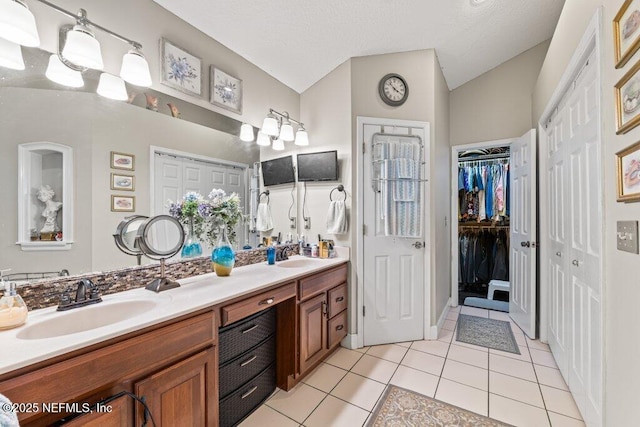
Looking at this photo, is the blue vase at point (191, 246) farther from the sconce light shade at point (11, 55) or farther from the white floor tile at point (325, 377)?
the white floor tile at point (325, 377)

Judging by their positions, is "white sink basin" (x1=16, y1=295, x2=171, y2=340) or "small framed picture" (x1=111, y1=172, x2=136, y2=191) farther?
"small framed picture" (x1=111, y1=172, x2=136, y2=191)

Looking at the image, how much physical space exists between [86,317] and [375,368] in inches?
77.1

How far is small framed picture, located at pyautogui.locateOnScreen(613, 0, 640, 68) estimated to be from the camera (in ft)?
3.01

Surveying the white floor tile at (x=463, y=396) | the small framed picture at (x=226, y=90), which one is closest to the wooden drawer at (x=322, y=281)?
the white floor tile at (x=463, y=396)

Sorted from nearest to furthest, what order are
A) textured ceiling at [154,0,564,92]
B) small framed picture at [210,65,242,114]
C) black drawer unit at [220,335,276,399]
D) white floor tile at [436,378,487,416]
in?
black drawer unit at [220,335,276,399] → white floor tile at [436,378,487,416] → textured ceiling at [154,0,564,92] → small framed picture at [210,65,242,114]

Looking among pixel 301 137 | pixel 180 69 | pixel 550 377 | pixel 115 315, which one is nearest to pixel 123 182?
pixel 115 315

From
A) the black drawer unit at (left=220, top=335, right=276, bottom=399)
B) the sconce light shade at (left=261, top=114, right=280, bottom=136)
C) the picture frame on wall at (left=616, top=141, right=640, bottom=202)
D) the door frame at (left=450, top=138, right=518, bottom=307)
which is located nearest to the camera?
the picture frame on wall at (left=616, top=141, right=640, bottom=202)

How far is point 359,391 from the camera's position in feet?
6.18

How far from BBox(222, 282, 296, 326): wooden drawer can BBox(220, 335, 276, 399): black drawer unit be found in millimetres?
303

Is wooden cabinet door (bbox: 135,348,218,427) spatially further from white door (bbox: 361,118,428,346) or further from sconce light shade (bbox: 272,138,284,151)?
sconce light shade (bbox: 272,138,284,151)

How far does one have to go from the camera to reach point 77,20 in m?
1.26

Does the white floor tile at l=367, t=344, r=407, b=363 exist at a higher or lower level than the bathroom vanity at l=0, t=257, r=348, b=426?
lower

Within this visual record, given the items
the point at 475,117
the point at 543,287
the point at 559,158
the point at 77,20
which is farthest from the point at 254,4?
the point at 543,287

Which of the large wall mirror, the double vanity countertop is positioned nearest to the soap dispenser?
the double vanity countertop
